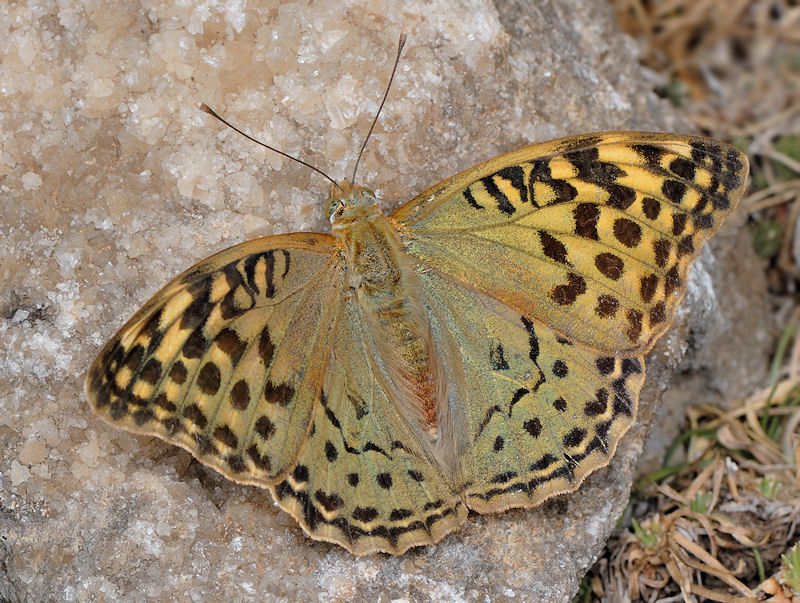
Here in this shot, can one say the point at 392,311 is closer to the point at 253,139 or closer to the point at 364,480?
the point at 364,480

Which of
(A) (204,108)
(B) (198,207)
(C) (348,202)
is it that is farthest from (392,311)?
(A) (204,108)

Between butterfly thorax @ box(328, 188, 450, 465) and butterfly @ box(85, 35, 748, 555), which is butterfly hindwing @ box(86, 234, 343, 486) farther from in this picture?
butterfly thorax @ box(328, 188, 450, 465)

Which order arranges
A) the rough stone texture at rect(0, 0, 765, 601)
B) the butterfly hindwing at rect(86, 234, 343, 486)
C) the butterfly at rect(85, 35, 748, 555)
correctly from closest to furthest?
the butterfly hindwing at rect(86, 234, 343, 486), the butterfly at rect(85, 35, 748, 555), the rough stone texture at rect(0, 0, 765, 601)

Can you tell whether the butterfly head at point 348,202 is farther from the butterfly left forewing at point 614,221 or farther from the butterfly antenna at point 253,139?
the butterfly left forewing at point 614,221

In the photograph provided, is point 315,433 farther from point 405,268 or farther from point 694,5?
point 694,5

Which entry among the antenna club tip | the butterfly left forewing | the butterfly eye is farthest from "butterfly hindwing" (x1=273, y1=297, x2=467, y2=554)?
the antenna club tip

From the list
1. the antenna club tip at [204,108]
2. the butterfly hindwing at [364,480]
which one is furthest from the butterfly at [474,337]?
the antenna club tip at [204,108]

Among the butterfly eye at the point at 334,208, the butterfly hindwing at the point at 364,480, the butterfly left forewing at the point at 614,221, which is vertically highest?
the butterfly left forewing at the point at 614,221
